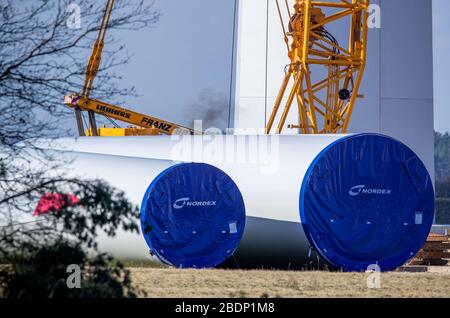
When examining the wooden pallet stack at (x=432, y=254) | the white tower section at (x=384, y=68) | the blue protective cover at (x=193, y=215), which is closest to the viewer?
the blue protective cover at (x=193, y=215)

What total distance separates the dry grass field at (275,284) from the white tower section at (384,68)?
1374 cm

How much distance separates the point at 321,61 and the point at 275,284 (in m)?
12.0

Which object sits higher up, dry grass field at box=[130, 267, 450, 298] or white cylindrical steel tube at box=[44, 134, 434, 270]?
white cylindrical steel tube at box=[44, 134, 434, 270]

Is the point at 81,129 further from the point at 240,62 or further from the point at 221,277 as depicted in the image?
the point at 221,277

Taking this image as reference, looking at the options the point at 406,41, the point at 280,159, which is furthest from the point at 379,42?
the point at 280,159

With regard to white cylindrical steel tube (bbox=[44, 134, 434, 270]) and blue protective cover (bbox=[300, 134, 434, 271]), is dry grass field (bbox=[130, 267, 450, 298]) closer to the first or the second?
blue protective cover (bbox=[300, 134, 434, 271])

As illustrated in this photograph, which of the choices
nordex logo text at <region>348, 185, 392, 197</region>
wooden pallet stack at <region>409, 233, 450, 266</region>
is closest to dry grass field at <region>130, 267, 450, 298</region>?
nordex logo text at <region>348, 185, 392, 197</region>

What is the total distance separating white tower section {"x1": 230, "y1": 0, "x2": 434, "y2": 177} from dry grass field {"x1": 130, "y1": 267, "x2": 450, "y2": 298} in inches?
541

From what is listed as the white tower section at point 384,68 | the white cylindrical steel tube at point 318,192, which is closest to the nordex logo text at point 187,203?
the white cylindrical steel tube at point 318,192

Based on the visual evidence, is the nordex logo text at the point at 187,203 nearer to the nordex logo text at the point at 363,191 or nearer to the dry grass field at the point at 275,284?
the dry grass field at the point at 275,284

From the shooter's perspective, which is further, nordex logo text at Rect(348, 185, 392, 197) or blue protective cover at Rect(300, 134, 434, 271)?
nordex logo text at Rect(348, 185, 392, 197)

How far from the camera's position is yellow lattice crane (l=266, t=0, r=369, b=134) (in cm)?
2086

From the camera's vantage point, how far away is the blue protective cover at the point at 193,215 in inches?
468

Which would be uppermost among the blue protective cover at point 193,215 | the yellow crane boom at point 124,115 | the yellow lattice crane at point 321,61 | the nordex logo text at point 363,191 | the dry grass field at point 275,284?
the yellow lattice crane at point 321,61
